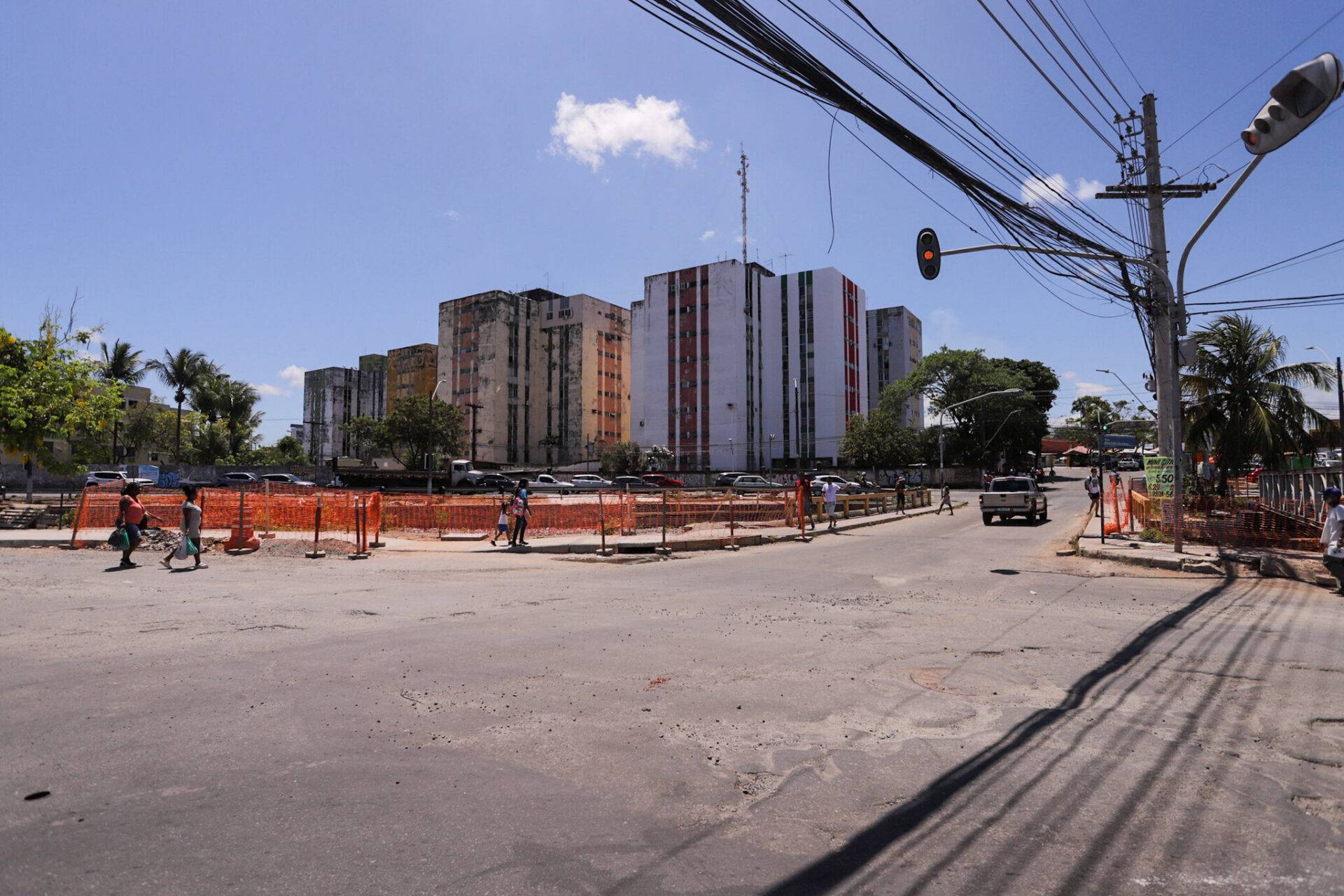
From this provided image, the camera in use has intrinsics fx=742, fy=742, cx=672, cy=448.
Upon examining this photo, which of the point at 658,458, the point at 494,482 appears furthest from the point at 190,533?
the point at 658,458

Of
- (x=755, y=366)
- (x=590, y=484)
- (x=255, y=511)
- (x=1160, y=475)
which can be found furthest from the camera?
(x=755, y=366)

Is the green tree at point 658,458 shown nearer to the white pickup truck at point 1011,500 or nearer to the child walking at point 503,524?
the white pickup truck at point 1011,500

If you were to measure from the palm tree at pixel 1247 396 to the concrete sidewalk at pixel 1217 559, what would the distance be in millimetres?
5164

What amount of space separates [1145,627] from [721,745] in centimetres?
636

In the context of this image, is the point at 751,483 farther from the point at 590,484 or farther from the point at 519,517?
the point at 519,517

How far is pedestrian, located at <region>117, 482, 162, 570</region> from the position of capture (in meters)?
14.7

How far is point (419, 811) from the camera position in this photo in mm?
3729

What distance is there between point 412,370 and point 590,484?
84179 mm

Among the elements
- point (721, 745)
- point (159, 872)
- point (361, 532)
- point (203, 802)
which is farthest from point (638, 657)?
point (361, 532)

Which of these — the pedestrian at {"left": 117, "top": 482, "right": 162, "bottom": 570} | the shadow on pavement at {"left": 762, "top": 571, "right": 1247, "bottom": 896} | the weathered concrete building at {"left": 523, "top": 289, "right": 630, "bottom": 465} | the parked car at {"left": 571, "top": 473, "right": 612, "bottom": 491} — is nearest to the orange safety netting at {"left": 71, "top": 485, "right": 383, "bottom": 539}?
the pedestrian at {"left": 117, "top": 482, "right": 162, "bottom": 570}

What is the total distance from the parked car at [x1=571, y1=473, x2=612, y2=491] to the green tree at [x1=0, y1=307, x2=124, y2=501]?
80.8 feet

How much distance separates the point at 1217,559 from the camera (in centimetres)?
1394

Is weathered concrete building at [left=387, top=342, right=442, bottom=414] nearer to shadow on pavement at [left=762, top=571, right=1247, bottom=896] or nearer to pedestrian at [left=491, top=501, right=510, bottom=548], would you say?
pedestrian at [left=491, top=501, right=510, bottom=548]

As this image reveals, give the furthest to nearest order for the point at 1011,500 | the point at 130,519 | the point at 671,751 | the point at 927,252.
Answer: the point at 1011,500, the point at 130,519, the point at 927,252, the point at 671,751
